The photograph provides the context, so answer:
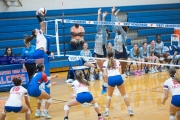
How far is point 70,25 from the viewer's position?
1819cm

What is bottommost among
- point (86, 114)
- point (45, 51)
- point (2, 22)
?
point (86, 114)

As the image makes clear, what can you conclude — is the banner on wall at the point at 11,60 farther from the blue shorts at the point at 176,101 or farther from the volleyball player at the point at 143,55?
the blue shorts at the point at 176,101

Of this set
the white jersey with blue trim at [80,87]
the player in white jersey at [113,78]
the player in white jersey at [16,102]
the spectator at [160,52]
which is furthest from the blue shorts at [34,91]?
the spectator at [160,52]

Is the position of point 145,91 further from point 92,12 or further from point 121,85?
point 92,12

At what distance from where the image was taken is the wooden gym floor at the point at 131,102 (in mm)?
9453

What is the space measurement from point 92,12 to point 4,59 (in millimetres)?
7275

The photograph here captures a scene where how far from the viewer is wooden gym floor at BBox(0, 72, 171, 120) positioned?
945 cm

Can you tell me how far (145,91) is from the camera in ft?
40.3

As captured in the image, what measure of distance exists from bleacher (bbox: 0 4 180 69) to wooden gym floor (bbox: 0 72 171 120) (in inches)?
107

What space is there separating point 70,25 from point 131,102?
808cm

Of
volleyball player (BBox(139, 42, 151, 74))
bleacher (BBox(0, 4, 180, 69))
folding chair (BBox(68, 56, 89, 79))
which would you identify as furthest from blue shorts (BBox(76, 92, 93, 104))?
bleacher (BBox(0, 4, 180, 69))

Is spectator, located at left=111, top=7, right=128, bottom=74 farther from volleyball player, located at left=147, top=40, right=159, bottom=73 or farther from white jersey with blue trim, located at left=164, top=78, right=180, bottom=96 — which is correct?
white jersey with blue trim, located at left=164, top=78, right=180, bottom=96

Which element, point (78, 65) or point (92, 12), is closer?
point (78, 65)

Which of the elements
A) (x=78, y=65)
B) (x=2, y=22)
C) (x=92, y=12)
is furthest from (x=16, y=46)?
(x=92, y=12)
